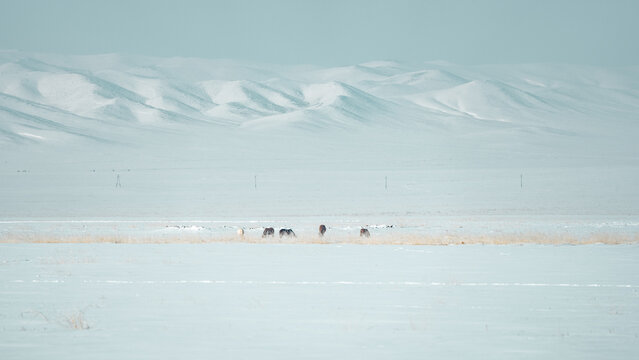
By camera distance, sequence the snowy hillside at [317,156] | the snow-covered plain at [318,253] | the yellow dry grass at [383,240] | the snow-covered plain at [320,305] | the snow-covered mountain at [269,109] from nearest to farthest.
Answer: the snow-covered plain at [320,305], the snow-covered plain at [318,253], the yellow dry grass at [383,240], the snowy hillside at [317,156], the snow-covered mountain at [269,109]

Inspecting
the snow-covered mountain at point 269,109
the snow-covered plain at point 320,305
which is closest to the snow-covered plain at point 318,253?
the snow-covered plain at point 320,305

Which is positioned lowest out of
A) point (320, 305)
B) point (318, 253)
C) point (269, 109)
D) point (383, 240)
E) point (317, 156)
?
point (320, 305)

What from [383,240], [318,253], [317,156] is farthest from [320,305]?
[317,156]

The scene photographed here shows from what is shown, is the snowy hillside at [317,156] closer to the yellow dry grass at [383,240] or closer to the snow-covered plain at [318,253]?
the snow-covered plain at [318,253]

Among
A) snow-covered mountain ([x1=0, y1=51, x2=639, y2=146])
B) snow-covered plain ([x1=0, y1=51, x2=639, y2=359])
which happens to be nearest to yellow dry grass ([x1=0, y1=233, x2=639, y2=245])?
snow-covered plain ([x1=0, y1=51, x2=639, y2=359])

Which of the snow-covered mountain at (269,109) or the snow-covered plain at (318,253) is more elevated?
the snow-covered mountain at (269,109)

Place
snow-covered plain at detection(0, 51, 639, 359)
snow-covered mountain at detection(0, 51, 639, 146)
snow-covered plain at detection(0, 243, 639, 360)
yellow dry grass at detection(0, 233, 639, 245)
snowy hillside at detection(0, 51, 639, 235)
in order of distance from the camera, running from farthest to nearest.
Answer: snow-covered mountain at detection(0, 51, 639, 146) → snowy hillside at detection(0, 51, 639, 235) → yellow dry grass at detection(0, 233, 639, 245) → snow-covered plain at detection(0, 51, 639, 359) → snow-covered plain at detection(0, 243, 639, 360)

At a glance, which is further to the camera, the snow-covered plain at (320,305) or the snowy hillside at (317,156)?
the snowy hillside at (317,156)

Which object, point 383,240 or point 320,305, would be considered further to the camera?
point 383,240

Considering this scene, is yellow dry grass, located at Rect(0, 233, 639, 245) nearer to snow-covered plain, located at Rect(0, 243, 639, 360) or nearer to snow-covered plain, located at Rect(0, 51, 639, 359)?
snow-covered plain, located at Rect(0, 51, 639, 359)

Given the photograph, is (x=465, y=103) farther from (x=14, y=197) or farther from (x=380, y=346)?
(x=380, y=346)

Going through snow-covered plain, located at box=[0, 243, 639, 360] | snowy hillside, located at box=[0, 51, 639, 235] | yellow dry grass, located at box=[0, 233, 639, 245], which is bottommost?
snow-covered plain, located at box=[0, 243, 639, 360]

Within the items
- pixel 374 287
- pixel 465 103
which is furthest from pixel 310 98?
pixel 374 287

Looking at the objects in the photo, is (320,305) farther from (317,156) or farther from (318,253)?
(317,156)
